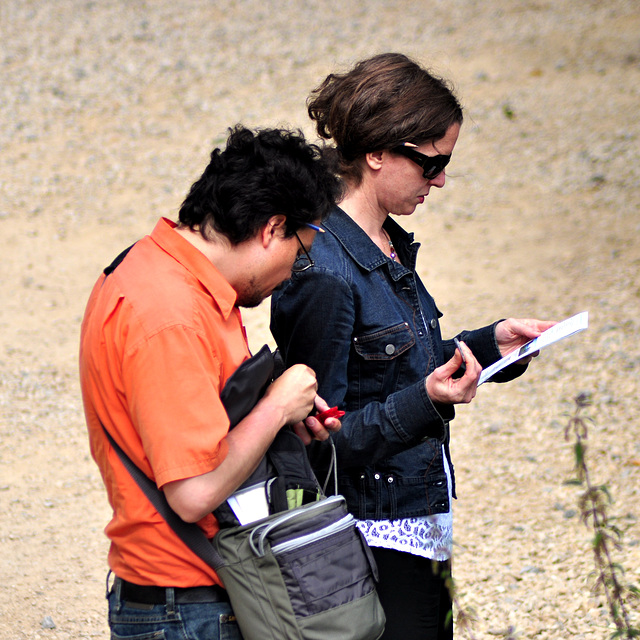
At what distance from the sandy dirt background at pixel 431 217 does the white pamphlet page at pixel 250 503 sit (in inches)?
27.1

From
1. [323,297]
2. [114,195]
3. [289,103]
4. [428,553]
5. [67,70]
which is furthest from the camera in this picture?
[67,70]

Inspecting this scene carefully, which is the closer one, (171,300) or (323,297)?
(171,300)

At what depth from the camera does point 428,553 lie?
2439 millimetres

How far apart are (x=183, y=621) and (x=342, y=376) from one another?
30.2 inches

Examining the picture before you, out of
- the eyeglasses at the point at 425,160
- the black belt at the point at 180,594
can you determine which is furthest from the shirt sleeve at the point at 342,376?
the black belt at the point at 180,594

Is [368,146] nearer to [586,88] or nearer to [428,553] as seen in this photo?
[428,553]

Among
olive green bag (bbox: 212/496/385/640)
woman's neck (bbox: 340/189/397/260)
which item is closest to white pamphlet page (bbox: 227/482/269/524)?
olive green bag (bbox: 212/496/385/640)

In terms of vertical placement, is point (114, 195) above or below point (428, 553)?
above

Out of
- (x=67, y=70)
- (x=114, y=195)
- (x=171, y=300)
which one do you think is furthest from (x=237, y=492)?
(x=67, y=70)

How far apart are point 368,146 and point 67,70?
13.0 metres

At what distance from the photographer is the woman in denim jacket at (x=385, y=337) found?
229cm

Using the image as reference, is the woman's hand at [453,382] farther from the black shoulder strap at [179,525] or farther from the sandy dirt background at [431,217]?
the black shoulder strap at [179,525]

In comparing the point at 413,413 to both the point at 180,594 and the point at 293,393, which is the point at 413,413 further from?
the point at 180,594

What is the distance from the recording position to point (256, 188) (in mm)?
1917
